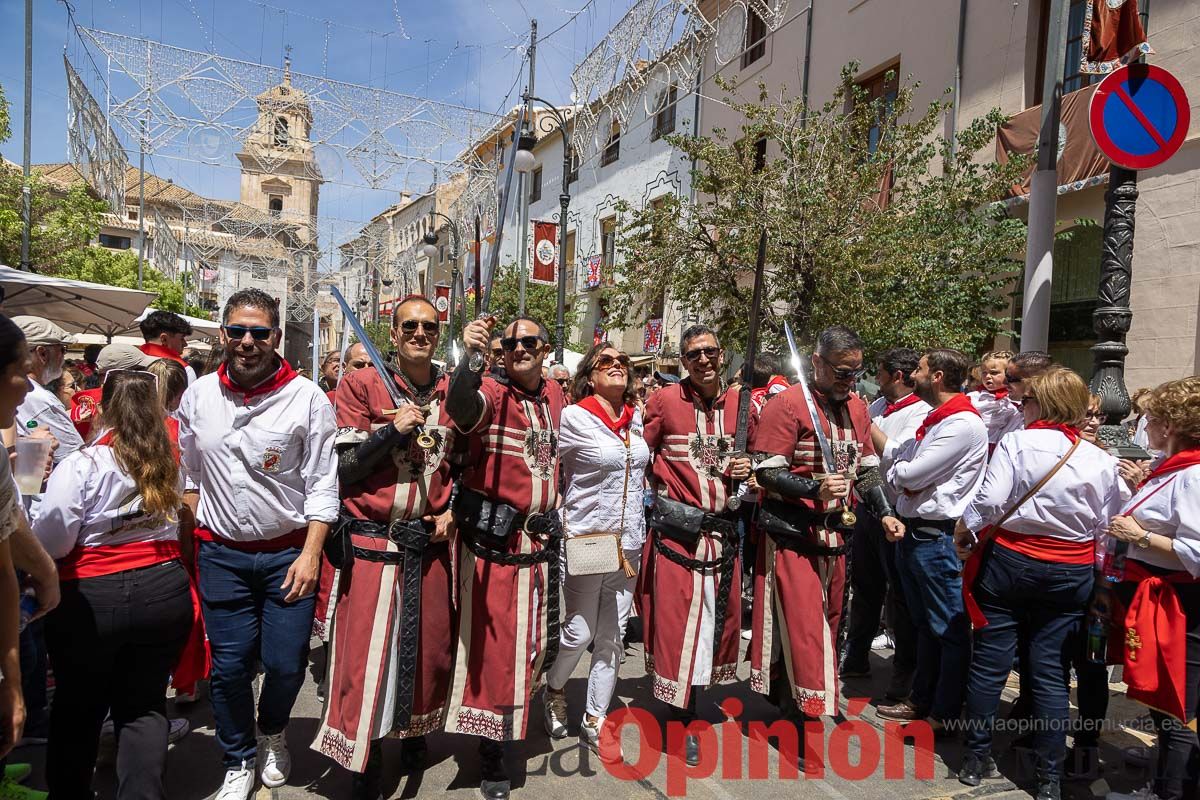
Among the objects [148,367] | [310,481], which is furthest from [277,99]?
[310,481]

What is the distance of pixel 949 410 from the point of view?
4.15 m

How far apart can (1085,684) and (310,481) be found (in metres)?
3.69

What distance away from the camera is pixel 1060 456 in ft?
11.7

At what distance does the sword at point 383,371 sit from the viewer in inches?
120

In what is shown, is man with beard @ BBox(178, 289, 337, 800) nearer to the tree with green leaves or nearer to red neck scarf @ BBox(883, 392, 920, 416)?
red neck scarf @ BBox(883, 392, 920, 416)

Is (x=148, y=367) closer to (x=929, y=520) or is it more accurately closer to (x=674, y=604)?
(x=674, y=604)

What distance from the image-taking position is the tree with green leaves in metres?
10.5

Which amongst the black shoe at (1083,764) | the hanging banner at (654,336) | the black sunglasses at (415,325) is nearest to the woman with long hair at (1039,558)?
the black shoe at (1083,764)

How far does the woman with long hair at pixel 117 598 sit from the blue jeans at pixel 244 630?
22cm

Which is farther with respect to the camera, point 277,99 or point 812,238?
point 277,99

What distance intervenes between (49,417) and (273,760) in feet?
6.12

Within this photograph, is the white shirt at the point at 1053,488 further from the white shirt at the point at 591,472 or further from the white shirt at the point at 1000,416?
the white shirt at the point at 591,472

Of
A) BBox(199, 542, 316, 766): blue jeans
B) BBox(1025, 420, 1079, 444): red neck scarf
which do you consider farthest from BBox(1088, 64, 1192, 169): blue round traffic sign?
BBox(199, 542, 316, 766): blue jeans

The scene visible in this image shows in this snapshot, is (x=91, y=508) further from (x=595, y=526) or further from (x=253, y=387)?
(x=595, y=526)
